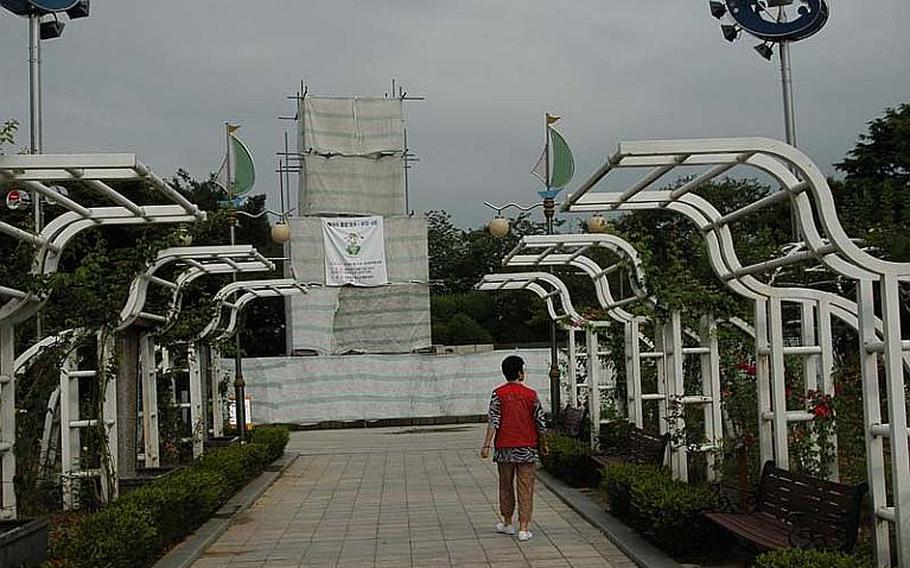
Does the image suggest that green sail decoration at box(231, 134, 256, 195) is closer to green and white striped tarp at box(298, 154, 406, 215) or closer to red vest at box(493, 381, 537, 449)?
red vest at box(493, 381, 537, 449)

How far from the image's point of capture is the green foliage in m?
8.54

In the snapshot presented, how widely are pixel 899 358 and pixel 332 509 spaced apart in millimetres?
8385

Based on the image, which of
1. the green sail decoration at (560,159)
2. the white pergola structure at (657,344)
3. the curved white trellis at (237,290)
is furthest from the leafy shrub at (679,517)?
the curved white trellis at (237,290)

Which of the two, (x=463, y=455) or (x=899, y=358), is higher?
(x=899, y=358)

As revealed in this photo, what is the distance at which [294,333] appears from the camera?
119ft

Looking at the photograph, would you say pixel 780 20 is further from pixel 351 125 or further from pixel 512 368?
pixel 351 125

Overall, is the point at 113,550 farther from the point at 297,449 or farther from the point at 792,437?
the point at 297,449

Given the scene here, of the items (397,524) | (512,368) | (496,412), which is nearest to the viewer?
(496,412)

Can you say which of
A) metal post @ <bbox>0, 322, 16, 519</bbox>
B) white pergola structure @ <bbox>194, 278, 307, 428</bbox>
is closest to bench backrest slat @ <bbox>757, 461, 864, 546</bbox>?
metal post @ <bbox>0, 322, 16, 519</bbox>

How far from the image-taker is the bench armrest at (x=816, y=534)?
7500mm

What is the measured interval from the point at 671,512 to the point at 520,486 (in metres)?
1.88

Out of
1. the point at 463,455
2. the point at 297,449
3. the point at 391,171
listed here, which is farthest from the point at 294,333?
the point at 463,455

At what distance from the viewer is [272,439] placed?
20422mm

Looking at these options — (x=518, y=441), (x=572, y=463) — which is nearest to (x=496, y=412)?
(x=518, y=441)
